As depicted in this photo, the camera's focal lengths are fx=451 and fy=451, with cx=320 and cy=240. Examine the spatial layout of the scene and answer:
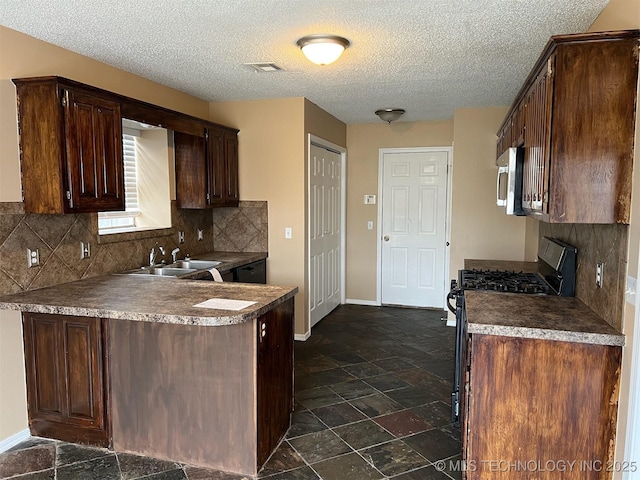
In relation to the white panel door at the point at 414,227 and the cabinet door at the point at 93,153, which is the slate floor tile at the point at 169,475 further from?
the white panel door at the point at 414,227

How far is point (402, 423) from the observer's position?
9.90 ft

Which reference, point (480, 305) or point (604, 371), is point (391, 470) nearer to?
point (480, 305)

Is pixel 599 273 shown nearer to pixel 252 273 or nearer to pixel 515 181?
pixel 515 181

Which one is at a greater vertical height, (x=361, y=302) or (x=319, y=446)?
(x=361, y=302)

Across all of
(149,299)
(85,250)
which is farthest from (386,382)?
(85,250)

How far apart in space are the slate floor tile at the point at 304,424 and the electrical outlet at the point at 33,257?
1925 millimetres

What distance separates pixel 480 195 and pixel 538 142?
109 inches

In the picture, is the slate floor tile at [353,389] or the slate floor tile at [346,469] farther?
the slate floor tile at [353,389]

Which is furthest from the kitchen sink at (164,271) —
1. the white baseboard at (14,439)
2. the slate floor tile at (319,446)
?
the slate floor tile at (319,446)

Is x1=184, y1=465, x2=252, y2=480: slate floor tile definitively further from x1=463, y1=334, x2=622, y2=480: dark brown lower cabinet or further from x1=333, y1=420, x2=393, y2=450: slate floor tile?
x1=463, y1=334, x2=622, y2=480: dark brown lower cabinet

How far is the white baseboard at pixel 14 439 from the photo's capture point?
8.73ft

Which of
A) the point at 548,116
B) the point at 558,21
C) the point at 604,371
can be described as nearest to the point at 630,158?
the point at 548,116

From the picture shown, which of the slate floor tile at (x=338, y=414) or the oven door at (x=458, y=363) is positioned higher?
the oven door at (x=458, y=363)

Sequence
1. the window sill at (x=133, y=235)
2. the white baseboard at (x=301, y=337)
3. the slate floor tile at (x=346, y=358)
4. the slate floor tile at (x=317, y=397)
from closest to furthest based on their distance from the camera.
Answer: the slate floor tile at (x=317, y=397) → the window sill at (x=133, y=235) → the slate floor tile at (x=346, y=358) → the white baseboard at (x=301, y=337)
